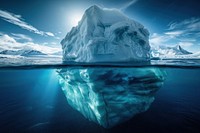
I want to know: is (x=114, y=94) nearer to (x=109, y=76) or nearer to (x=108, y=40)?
(x=109, y=76)

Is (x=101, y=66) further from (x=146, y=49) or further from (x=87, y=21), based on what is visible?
(x=146, y=49)

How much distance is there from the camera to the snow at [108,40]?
11.2 metres

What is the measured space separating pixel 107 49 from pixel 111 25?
2925mm

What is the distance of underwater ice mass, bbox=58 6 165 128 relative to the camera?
692 cm

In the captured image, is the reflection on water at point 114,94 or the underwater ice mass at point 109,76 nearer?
the reflection on water at point 114,94

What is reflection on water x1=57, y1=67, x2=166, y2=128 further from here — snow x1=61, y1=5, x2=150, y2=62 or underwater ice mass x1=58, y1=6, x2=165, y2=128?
snow x1=61, y1=5, x2=150, y2=62

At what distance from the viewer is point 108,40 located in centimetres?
1164

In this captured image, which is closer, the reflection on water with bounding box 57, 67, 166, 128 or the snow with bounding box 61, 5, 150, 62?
the reflection on water with bounding box 57, 67, 166, 128

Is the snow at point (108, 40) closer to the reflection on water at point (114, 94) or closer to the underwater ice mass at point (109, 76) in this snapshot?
the underwater ice mass at point (109, 76)

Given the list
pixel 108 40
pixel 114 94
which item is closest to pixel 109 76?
pixel 114 94

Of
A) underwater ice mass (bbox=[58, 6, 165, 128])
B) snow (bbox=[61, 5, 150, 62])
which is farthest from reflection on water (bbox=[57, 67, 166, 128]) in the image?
snow (bbox=[61, 5, 150, 62])

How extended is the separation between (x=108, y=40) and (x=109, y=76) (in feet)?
14.5

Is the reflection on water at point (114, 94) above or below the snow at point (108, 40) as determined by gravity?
below

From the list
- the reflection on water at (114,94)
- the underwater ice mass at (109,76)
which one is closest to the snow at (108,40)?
the underwater ice mass at (109,76)
